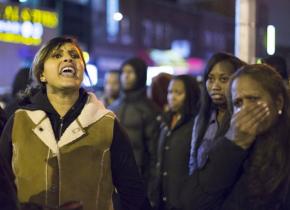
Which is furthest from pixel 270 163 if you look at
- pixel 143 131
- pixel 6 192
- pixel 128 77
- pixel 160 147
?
pixel 128 77

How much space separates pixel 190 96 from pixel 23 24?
11319mm

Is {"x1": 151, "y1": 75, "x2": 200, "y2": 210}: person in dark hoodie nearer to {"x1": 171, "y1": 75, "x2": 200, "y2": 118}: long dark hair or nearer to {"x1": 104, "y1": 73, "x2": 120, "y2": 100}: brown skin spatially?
{"x1": 171, "y1": 75, "x2": 200, "y2": 118}: long dark hair

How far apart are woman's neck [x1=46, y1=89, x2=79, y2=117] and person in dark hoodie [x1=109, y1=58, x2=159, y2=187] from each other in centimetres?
273

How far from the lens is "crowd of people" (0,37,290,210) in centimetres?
204

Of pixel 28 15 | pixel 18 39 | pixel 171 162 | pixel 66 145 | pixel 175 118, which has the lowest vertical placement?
pixel 171 162

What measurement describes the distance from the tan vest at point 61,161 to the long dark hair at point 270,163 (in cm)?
119

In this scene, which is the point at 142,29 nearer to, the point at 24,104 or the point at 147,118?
the point at 147,118

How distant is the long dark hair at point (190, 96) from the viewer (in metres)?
5.07

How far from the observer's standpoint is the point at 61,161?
2.98m

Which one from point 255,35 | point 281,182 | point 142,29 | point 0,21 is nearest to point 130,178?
point 281,182

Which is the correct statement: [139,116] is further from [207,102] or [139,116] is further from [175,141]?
[207,102]

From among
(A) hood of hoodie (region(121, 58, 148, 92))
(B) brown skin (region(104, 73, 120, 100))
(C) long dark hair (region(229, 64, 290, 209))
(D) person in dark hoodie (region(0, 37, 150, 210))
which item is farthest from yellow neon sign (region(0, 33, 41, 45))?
(C) long dark hair (region(229, 64, 290, 209))

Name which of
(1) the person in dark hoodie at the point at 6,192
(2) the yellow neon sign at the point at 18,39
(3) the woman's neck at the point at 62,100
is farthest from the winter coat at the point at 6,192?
(2) the yellow neon sign at the point at 18,39

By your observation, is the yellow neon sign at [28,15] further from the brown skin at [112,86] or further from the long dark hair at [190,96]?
the long dark hair at [190,96]
